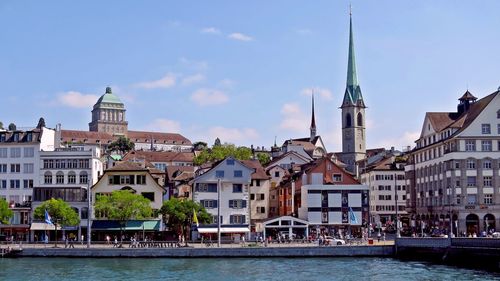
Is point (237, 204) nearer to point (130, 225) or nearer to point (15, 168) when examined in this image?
point (130, 225)

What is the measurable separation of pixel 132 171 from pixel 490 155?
4642 cm

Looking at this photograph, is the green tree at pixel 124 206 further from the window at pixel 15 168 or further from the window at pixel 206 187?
the window at pixel 15 168

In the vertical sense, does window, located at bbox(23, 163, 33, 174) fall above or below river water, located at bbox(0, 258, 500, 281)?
above

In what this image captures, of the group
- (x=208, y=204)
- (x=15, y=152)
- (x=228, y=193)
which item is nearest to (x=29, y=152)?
(x=15, y=152)

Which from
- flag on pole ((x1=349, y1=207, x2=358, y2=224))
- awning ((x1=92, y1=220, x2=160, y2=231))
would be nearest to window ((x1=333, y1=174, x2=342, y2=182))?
flag on pole ((x1=349, y1=207, x2=358, y2=224))

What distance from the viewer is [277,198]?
11738 cm

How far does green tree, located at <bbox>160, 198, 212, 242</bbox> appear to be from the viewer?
93875 mm

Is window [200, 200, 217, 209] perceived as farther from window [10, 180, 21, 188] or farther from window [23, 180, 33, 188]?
window [10, 180, 21, 188]

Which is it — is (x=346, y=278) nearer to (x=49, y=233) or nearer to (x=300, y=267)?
(x=300, y=267)

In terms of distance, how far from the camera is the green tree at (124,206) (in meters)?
93.5

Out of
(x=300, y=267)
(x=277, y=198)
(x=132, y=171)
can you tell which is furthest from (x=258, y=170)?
(x=300, y=267)

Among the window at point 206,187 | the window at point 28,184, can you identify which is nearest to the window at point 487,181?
the window at point 206,187

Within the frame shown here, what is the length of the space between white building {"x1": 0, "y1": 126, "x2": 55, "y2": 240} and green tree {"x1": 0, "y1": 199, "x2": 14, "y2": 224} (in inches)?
171

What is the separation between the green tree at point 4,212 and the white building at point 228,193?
76.2 ft
